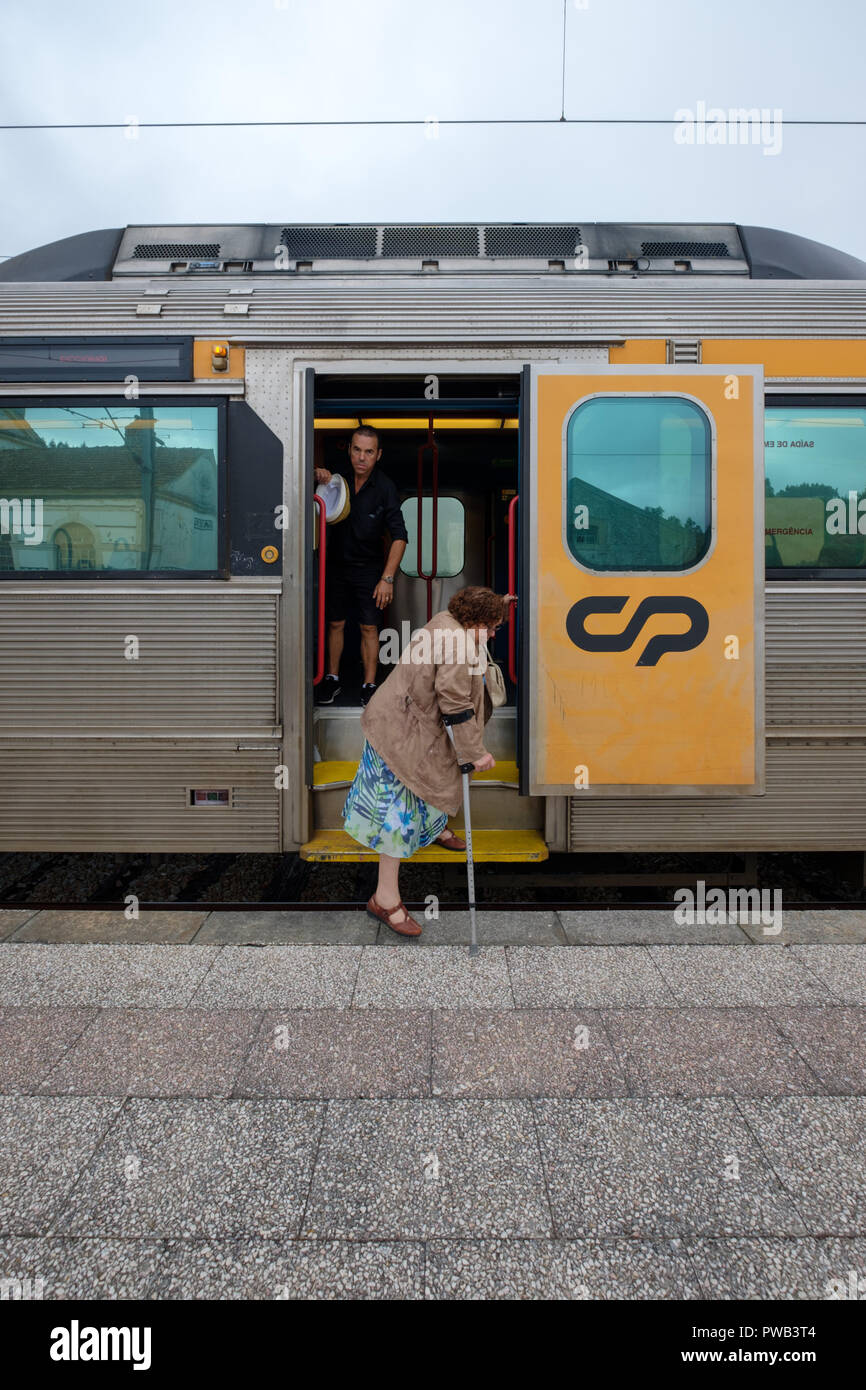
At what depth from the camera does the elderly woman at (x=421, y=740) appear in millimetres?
2953

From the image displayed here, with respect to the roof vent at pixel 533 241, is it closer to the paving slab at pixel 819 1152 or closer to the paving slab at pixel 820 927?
the paving slab at pixel 820 927

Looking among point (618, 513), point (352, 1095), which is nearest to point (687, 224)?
point (618, 513)

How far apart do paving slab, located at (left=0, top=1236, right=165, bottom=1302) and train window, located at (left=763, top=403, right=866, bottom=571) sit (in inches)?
146

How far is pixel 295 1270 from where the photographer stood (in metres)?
1.62

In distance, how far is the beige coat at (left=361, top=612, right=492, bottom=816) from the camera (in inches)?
117

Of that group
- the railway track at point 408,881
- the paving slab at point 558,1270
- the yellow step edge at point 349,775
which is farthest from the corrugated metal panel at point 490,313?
the paving slab at point 558,1270

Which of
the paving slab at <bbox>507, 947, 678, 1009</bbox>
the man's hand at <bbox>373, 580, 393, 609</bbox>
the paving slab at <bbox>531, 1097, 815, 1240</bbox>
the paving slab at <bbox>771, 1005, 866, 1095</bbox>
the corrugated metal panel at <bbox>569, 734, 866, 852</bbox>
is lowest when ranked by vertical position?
the paving slab at <bbox>531, 1097, 815, 1240</bbox>

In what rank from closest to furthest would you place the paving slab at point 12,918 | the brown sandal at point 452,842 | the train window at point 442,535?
1. the paving slab at point 12,918
2. the brown sandal at point 452,842
3. the train window at point 442,535

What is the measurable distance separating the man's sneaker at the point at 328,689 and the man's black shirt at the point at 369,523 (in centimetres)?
80

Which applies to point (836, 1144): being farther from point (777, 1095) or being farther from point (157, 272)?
point (157, 272)

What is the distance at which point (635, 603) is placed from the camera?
3445 millimetres

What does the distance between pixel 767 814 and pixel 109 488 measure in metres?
3.80

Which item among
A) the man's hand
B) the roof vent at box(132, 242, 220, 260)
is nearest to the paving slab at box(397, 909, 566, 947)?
the man's hand

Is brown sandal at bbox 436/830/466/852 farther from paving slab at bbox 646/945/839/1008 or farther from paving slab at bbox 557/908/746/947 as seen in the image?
paving slab at bbox 646/945/839/1008
